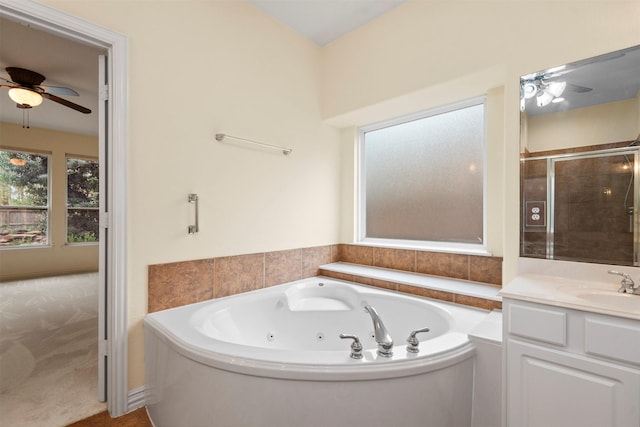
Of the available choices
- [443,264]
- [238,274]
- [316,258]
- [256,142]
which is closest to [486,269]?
[443,264]

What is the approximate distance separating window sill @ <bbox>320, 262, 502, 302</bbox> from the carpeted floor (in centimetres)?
190

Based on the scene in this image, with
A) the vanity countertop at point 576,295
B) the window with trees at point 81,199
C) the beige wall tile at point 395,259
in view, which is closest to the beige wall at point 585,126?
the vanity countertop at point 576,295

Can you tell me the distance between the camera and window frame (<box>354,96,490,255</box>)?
2251 mm

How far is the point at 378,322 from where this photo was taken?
1334 millimetres

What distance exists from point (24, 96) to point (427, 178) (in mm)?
3887

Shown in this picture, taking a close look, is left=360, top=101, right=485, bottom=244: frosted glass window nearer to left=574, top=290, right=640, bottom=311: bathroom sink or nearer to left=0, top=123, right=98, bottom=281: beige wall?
left=574, top=290, right=640, bottom=311: bathroom sink

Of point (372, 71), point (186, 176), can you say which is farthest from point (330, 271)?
point (372, 71)

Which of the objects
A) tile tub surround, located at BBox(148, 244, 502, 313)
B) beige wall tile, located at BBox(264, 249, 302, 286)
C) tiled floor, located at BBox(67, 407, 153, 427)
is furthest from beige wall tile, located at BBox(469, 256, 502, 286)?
tiled floor, located at BBox(67, 407, 153, 427)

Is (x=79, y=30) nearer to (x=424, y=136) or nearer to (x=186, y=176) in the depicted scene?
(x=186, y=176)

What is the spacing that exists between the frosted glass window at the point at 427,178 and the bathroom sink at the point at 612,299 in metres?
1.03

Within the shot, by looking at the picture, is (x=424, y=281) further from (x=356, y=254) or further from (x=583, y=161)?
(x=583, y=161)

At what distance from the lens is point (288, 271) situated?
8.37 feet

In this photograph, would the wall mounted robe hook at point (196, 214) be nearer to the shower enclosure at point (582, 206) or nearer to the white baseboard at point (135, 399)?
the white baseboard at point (135, 399)

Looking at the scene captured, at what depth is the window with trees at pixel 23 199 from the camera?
475 cm
